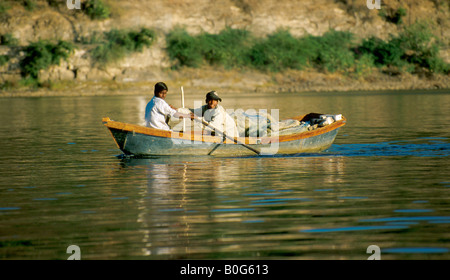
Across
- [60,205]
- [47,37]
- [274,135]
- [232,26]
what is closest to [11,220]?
[60,205]

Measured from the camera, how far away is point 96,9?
52.8 metres

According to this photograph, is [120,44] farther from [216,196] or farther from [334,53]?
[216,196]

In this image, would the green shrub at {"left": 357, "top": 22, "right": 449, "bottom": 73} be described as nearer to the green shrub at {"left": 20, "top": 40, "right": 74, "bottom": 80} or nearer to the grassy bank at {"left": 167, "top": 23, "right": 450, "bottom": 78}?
the grassy bank at {"left": 167, "top": 23, "right": 450, "bottom": 78}

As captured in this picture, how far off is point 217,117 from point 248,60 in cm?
A: 3994

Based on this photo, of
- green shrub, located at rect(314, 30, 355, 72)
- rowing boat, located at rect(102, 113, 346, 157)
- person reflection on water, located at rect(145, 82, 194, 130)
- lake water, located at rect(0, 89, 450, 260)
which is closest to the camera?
lake water, located at rect(0, 89, 450, 260)

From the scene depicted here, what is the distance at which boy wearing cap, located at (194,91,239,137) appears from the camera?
15695mm

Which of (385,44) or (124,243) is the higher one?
(385,44)

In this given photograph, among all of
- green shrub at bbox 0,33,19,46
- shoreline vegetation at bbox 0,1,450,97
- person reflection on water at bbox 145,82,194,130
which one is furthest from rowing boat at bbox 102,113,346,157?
green shrub at bbox 0,33,19,46

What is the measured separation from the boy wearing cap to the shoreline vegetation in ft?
111

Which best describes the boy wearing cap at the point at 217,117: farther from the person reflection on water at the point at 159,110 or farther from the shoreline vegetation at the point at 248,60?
the shoreline vegetation at the point at 248,60

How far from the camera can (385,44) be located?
189 feet

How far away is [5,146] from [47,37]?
34.0m

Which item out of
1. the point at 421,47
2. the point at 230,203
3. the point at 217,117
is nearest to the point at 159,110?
the point at 217,117

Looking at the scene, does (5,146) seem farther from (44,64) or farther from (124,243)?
(44,64)
